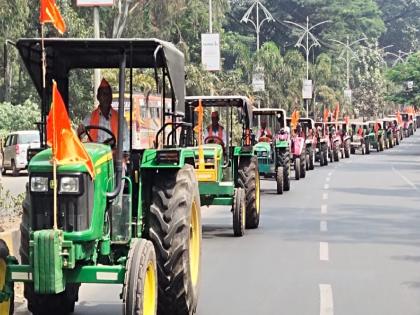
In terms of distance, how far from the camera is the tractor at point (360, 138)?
2265 inches

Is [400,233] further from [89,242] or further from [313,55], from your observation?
[313,55]

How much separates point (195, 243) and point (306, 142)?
28.2 m

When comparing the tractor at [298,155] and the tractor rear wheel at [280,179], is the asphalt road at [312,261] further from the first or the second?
the tractor at [298,155]

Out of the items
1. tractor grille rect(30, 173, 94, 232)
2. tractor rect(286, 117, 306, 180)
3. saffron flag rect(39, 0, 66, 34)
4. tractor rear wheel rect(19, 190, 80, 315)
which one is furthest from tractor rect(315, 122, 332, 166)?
tractor grille rect(30, 173, 94, 232)

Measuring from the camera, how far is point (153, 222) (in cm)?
858

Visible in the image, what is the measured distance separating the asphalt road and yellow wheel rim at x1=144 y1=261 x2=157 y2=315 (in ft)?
6.01

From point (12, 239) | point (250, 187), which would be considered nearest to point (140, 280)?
point (12, 239)

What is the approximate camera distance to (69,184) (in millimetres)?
7332

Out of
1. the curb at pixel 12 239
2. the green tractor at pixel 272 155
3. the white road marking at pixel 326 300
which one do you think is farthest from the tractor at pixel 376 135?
the white road marking at pixel 326 300

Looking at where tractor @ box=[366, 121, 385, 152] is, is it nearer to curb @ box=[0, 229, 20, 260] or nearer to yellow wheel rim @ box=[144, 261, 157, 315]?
curb @ box=[0, 229, 20, 260]

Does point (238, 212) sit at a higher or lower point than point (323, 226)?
higher

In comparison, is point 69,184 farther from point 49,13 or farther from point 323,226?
point 323,226

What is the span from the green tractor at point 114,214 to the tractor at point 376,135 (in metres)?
50.9

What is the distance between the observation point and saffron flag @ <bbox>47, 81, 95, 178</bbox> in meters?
6.95
